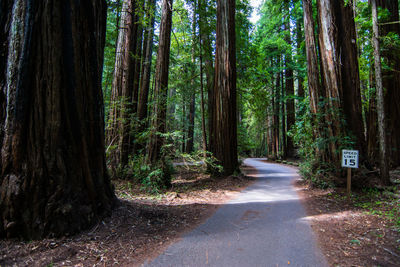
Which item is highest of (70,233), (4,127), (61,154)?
(4,127)

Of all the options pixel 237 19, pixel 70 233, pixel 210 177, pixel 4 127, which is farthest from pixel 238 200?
pixel 237 19

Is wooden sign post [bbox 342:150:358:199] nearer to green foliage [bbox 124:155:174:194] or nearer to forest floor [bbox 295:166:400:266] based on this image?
forest floor [bbox 295:166:400:266]

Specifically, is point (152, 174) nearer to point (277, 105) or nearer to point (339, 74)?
point (339, 74)

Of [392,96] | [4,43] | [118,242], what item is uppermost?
[392,96]

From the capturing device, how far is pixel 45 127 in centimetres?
294

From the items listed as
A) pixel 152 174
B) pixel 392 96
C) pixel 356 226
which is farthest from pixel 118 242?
pixel 392 96

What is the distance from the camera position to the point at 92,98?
3578mm

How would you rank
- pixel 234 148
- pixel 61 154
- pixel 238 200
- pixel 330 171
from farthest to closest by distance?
pixel 234 148 < pixel 330 171 < pixel 238 200 < pixel 61 154

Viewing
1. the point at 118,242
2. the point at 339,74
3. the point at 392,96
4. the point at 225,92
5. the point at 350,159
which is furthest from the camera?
the point at 392,96

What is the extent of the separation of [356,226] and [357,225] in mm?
72

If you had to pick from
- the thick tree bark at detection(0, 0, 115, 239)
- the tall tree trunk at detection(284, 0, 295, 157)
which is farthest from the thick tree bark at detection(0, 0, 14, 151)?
the tall tree trunk at detection(284, 0, 295, 157)

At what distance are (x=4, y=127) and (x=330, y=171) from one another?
8.44 m

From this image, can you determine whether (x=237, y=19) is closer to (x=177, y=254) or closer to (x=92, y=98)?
(x=92, y=98)

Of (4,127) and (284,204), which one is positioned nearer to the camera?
(4,127)
